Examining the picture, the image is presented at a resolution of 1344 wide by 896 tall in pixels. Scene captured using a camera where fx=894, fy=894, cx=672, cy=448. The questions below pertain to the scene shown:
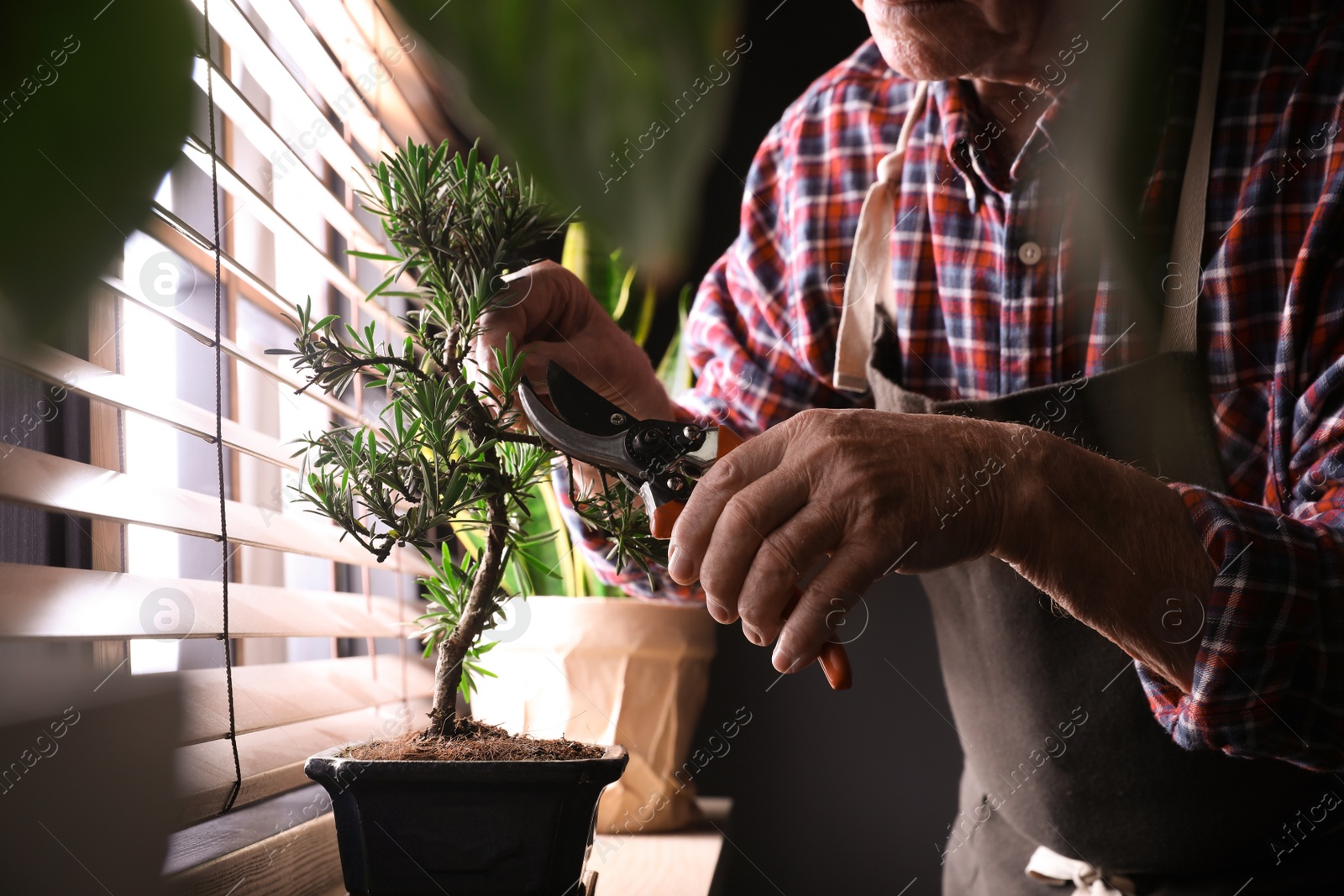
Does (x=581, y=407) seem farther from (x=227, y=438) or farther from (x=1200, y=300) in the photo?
(x=1200, y=300)

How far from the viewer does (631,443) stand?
57cm

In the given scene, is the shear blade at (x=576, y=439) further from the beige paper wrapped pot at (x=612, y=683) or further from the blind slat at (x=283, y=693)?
the beige paper wrapped pot at (x=612, y=683)

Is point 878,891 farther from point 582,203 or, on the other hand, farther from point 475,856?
point 582,203

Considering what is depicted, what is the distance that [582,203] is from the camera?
140 mm

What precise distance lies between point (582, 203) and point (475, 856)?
18.5 inches

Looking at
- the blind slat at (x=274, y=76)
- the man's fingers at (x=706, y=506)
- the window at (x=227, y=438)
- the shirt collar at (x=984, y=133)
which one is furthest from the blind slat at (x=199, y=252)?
the shirt collar at (x=984, y=133)

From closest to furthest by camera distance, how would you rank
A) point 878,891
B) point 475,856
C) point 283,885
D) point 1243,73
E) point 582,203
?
1. point 582,203
2. point 475,856
3. point 283,885
4. point 1243,73
5. point 878,891

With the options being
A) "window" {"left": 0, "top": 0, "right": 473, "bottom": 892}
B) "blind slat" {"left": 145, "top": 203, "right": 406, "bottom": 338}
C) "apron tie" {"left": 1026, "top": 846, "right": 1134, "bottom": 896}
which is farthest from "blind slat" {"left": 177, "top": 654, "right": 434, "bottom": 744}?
"apron tie" {"left": 1026, "top": 846, "right": 1134, "bottom": 896}

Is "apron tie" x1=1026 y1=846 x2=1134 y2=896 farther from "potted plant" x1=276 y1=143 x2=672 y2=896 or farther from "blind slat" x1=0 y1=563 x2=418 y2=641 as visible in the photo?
"blind slat" x1=0 y1=563 x2=418 y2=641

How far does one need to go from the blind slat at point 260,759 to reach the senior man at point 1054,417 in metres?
0.35

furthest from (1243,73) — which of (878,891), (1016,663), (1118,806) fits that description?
(878,891)

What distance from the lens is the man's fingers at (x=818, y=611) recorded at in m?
0.54

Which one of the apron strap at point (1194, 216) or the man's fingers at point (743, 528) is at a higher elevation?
the apron strap at point (1194, 216)

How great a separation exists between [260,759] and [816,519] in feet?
1.56
